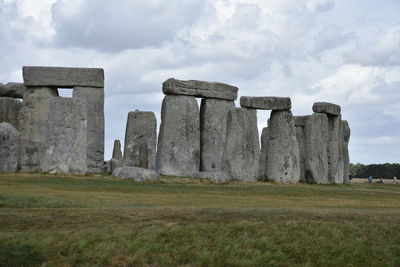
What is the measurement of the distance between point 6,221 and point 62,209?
6.41 feet

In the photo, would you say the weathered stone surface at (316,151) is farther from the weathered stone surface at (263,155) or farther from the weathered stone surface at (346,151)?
the weathered stone surface at (346,151)

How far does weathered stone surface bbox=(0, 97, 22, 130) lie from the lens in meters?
34.4

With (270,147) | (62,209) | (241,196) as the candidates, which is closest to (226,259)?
(62,209)

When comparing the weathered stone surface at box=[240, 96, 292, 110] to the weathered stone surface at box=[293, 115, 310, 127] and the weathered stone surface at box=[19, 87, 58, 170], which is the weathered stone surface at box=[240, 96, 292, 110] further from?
the weathered stone surface at box=[19, 87, 58, 170]

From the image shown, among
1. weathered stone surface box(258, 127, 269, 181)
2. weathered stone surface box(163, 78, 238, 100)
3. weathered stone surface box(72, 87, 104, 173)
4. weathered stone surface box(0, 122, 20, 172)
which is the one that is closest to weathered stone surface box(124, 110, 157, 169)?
weathered stone surface box(72, 87, 104, 173)

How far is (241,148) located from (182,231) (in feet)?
49.5

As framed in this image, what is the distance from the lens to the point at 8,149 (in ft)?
86.6

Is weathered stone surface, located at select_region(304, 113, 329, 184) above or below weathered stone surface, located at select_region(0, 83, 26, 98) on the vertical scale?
below

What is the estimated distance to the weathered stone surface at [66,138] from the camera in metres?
25.9

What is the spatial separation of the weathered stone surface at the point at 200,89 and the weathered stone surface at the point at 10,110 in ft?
23.2

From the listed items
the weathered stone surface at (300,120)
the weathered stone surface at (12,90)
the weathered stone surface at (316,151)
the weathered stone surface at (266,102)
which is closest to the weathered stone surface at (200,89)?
the weathered stone surface at (300,120)

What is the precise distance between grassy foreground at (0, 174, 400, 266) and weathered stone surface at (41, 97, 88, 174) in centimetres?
464

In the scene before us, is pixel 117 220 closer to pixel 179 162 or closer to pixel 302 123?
pixel 179 162

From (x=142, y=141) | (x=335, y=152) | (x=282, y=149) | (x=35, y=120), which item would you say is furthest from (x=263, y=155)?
(x=35, y=120)
